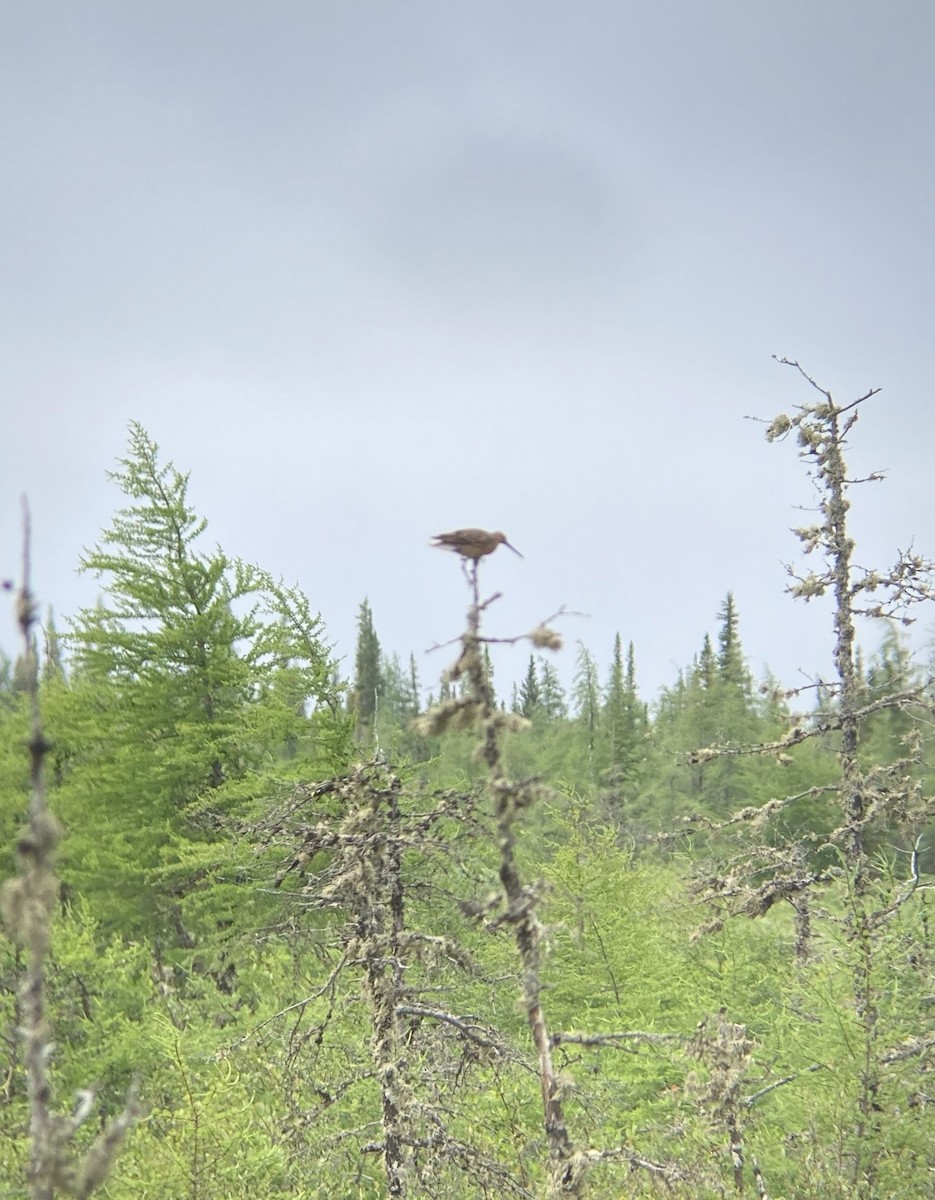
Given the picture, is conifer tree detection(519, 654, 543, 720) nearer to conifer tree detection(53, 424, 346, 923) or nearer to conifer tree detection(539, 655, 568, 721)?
conifer tree detection(539, 655, 568, 721)

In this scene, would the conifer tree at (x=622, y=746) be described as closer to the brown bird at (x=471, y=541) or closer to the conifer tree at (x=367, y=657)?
the conifer tree at (x=367, y=657)

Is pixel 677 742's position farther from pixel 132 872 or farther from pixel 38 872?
pixel 38 872

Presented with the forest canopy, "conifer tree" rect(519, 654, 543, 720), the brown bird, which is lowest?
the forest canopy

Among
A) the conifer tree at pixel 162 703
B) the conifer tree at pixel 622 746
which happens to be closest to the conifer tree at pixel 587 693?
the conifer tree at pixel 622 746

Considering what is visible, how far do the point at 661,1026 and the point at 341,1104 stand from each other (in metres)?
4.53

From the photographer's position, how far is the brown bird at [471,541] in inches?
126

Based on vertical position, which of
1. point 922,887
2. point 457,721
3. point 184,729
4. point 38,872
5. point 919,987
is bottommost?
point 919,987

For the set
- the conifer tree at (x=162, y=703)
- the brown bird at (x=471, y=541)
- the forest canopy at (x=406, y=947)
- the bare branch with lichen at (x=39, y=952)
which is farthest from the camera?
the conifer tree at (x=162, y=703)

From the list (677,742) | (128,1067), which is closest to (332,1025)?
(128,1067)

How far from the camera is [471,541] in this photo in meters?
3.22

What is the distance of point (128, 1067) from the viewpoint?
1101cm

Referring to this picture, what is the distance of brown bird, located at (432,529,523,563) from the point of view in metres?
3.19

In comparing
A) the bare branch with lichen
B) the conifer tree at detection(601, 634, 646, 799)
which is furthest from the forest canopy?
the conifer tree at detection(601, 634, 646, 799)

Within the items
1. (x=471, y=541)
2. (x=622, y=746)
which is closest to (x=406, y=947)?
(x=471, y=541)
